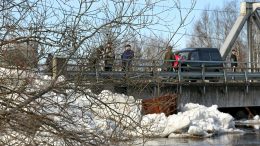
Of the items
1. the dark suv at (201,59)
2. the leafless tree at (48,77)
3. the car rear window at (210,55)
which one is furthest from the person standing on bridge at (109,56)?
the car rear window at (210,55)

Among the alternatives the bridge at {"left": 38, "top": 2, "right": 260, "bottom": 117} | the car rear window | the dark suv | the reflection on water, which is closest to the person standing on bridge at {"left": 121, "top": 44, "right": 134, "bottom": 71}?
the bridge at {"left": 38, "top": 2, "right": 260, "bottom": 117}

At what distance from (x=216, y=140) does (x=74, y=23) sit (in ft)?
47.3

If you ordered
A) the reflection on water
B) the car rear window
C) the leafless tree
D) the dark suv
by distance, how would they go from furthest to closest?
1. the car rear window
2. the dark suv
3. the reflection on water
4. the leafless tree

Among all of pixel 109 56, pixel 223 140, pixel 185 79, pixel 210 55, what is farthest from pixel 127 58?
pixel 210 55

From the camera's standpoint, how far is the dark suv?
2730 cm

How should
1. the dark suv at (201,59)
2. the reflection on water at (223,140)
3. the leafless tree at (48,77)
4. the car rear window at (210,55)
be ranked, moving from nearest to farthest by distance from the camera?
the leafless tree at (48,77), the reflection on water at (223,140), the dark suv at (201,59), the car rear window at (210,55)

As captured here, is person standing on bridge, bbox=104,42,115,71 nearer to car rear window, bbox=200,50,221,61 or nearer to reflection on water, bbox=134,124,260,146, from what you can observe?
reflection on water, bbox=134,124,260,146

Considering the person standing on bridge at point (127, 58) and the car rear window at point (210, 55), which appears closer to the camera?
the person standing on bridge at point (127, 58)

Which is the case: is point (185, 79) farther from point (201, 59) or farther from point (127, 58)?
point (127, 58)

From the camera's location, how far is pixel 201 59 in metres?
29.5

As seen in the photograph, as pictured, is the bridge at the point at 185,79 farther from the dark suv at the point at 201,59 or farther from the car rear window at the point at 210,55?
the car rear window at the point at 210,55

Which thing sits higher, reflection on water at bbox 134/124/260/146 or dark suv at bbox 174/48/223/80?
dark suv at bbox 174/48/223/80

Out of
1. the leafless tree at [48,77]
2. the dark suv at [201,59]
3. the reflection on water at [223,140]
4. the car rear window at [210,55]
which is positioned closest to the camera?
the leafless tree at [48,77]

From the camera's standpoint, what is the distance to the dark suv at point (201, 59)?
27.3 m
